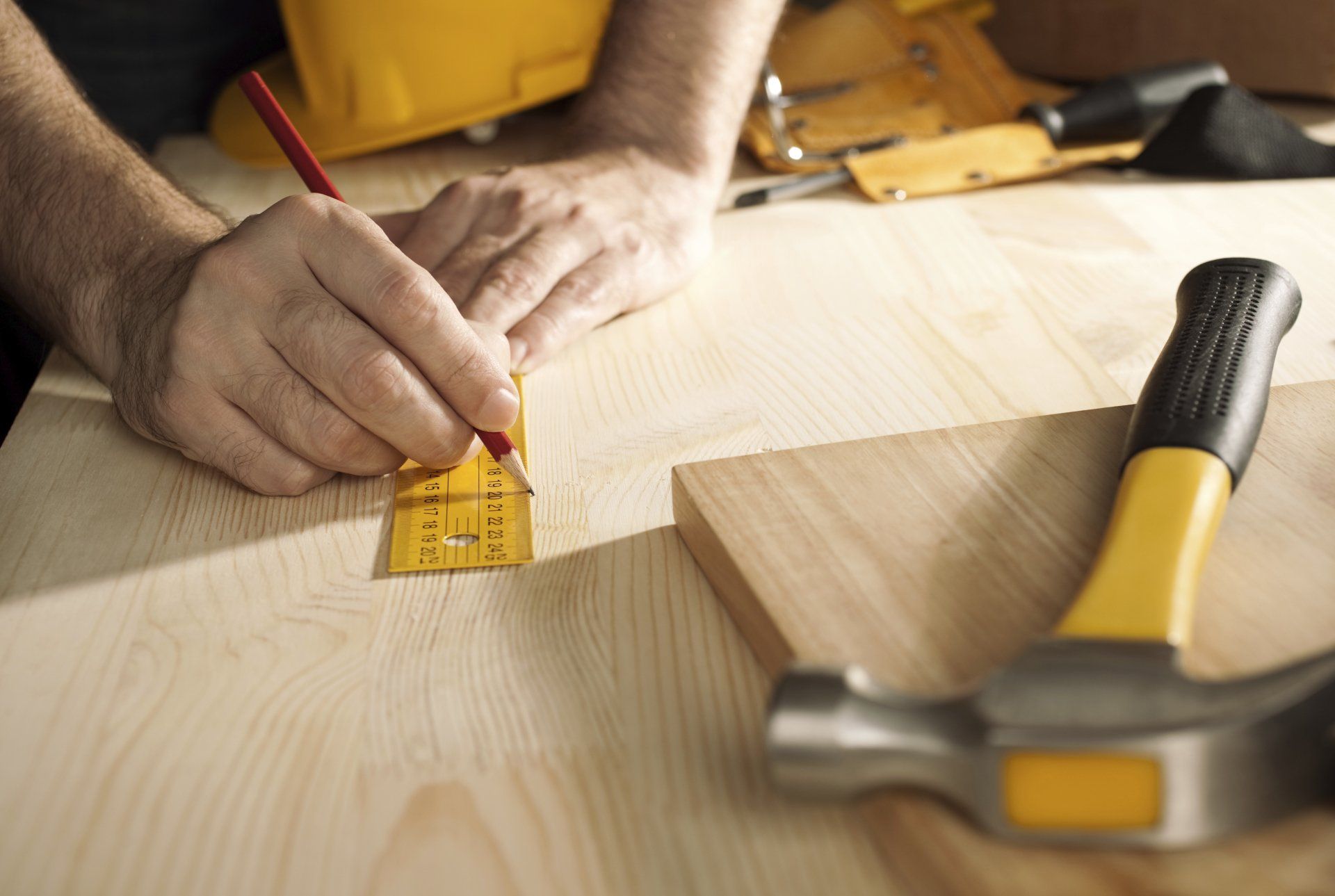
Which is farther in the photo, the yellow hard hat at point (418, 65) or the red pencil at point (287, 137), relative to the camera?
the yellow hard hat at point (418, 65)

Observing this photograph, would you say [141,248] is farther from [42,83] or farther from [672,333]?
[672,333]

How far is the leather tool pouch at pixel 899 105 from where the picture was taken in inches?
46.8

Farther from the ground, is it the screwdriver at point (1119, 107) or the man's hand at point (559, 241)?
the screwdriver at point (1119, 107)

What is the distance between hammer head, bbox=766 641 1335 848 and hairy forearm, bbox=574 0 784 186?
772 millimetres

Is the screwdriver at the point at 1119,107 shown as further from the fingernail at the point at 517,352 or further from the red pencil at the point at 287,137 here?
the red pencil at the point at 287,137

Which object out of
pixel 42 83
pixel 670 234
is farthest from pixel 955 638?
pixel 42 83

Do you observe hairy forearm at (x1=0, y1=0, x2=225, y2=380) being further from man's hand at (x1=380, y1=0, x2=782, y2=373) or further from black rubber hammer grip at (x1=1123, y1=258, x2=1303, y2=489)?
black rubber hammer grip at (x1=1123, y1=258, x2=1303, y2=489)

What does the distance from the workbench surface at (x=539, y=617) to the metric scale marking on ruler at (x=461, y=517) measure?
0.04ft

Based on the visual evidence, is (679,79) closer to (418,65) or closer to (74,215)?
(418,65)

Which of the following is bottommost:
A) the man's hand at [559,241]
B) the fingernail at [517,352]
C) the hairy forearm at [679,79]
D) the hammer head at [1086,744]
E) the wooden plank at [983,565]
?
the fingernail at [517,352]

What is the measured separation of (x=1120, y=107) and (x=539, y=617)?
3.11 feet

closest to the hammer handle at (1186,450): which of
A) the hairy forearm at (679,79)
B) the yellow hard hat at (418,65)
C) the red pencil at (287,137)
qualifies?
the red pencil at (287,137)

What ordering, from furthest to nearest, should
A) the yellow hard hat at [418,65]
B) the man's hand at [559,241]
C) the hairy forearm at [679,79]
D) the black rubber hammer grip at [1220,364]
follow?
the yellow hard hat at [418,65] < the hairy forearm at [679,79] < the man's hand at [559,241] < the black rubber hammer grip at [1220,364]

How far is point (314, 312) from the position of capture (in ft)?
2.37
